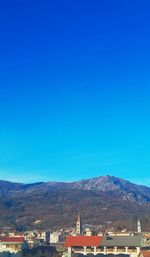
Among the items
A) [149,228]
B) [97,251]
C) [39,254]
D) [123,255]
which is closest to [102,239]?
[97,251]

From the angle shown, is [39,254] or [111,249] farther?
[111,249]

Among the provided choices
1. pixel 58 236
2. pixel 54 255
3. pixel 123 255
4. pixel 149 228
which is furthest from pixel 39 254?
pixel 149 228

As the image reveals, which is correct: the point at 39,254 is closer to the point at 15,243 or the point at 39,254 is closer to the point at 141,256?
the point at 15,243

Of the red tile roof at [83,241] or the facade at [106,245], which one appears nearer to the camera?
the facade at [106,245]

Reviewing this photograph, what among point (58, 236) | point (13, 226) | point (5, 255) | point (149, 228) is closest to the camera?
point (5, 255)

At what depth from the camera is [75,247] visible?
80000 millimetres

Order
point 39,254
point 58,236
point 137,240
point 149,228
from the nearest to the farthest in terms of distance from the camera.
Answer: point 39,254 < point 137,240 < point 58,236 < point 149,228

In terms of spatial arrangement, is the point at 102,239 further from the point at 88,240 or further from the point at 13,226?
the point at 13,226

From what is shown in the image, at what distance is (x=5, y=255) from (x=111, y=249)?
23647mm

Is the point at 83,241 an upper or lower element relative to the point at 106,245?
upper

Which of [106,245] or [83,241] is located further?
[83,241]

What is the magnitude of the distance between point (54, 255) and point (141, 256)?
15970 mm

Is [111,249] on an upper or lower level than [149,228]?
lower

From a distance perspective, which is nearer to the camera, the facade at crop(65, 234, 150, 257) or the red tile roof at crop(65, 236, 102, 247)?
the facade at crop(65, 234, 150, 257)
